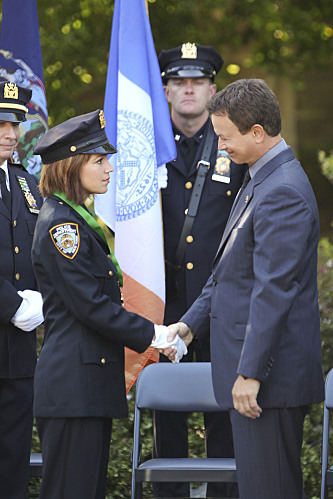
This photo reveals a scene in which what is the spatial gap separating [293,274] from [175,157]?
6.27ft

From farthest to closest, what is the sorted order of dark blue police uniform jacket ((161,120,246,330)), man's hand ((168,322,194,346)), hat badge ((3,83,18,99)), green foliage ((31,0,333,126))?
green foliage ((31,0,333,126)) < dark blue police uniform jacket ((161,120,246,330)) < hat badge ((3,83,18,99)) < man's hand ((168,322,194,346))

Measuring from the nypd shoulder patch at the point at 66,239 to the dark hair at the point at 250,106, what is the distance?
2.38ft

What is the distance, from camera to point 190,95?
15.5 feet

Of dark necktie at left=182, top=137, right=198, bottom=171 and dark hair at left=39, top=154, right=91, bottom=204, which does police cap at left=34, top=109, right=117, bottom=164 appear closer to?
dark hair at left=39, top=154, right=91, bottom=204

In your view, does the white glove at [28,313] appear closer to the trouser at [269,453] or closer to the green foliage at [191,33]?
the trouser at [269,453]

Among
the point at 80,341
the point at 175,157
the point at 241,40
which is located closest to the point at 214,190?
the point at 175,157

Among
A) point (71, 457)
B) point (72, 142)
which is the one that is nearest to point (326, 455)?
point (71, 457)

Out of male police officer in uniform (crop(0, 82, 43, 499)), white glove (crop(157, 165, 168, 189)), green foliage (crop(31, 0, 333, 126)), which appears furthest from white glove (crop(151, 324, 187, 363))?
green foliage (crop(31, 0, 333, 126))

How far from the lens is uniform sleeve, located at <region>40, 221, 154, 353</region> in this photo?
3259 mm

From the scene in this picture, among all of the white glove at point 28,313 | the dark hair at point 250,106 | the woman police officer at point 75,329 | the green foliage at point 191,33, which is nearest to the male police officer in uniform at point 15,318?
the white glove at point 28,313

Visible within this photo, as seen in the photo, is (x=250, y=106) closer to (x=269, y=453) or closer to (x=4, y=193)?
(x=269, y=453)

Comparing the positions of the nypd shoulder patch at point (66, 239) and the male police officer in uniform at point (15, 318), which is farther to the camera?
the male police officer in uniform at point (15, 318)

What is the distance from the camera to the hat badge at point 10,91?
433 cm

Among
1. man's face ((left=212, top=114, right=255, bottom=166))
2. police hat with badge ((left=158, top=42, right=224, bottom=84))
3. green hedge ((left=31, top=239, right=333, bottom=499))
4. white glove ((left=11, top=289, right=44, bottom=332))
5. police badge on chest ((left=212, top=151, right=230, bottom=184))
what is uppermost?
police hat with badge ((left=158, top=42, right=224, bottom=84))
